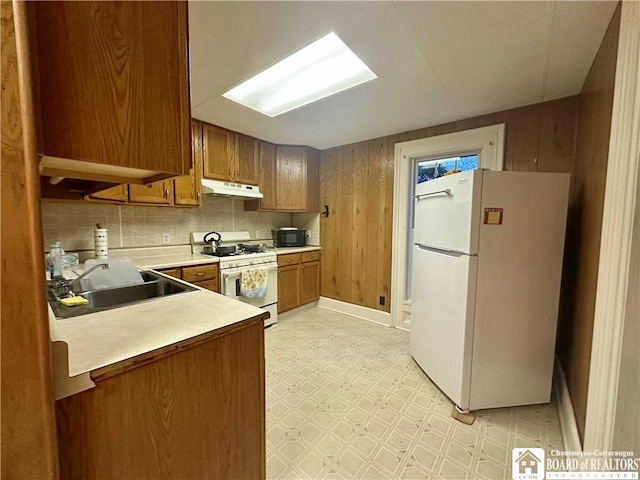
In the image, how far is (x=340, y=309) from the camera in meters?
3.72

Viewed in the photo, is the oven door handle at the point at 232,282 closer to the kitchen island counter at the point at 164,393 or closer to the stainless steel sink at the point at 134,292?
the stainless steel sink at the point at 134,292

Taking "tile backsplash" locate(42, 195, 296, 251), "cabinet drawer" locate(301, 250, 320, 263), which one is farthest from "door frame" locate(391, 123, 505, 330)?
"tile backsplash" locate(42, 195, 296, 251)

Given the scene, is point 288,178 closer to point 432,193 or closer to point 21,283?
point 432,193

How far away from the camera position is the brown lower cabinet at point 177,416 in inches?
28.4

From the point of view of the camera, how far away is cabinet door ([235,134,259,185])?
310 cm

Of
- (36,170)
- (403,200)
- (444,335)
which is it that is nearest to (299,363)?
(444,335)

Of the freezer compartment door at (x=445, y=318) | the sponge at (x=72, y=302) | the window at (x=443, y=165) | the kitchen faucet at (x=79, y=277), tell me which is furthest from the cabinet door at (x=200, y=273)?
the window at (x=443, y=165)

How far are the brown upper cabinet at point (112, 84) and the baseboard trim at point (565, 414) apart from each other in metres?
2.25

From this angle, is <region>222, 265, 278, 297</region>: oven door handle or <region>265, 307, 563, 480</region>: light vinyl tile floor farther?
<region>222, 265, 278, 297</region>: oven door handle

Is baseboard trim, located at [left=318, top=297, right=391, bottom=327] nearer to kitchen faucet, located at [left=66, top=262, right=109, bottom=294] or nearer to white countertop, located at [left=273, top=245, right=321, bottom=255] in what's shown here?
white countertop, located at [left=273, top=245, right=321, bottom=255]

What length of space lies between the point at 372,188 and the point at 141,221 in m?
2.57

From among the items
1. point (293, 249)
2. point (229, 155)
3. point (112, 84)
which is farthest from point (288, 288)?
point (112, 84)

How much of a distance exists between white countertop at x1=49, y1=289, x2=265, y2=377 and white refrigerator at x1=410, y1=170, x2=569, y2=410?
1387 millimetres

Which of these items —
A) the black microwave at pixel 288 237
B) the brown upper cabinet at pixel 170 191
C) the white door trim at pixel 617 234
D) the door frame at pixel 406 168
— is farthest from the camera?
the black microwave at pixel 288 237
